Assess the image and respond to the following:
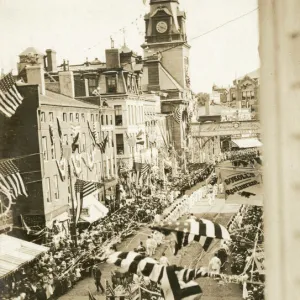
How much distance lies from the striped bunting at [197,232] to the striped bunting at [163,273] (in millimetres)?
116

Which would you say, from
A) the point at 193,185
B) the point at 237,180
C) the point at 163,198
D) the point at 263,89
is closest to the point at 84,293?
the point at 163,198

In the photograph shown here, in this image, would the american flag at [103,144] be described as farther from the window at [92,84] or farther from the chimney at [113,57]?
the chimney at [113,57]

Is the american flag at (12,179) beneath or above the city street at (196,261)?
above

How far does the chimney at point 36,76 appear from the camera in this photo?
2381 mm

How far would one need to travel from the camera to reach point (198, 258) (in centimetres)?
212

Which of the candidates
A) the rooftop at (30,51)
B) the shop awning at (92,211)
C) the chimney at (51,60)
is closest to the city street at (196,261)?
the shop awning at (92,211)

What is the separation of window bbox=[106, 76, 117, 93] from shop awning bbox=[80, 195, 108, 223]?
2.21ft

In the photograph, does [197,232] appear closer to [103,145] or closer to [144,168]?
[144,168]

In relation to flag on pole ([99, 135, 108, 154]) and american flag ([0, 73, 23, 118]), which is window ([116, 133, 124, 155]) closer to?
flag on pole ([99, 135, 108, 154])

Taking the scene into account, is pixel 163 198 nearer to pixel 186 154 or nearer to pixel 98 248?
pixel 186 154

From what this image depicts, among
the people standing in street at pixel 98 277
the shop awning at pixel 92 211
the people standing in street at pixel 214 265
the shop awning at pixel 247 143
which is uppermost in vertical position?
the shop awning at pixel 247 143

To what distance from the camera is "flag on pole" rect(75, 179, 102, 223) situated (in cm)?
240

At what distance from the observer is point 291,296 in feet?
5.77

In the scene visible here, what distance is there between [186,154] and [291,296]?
1.06 m
